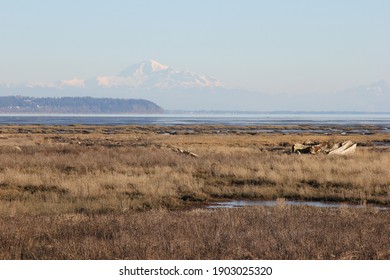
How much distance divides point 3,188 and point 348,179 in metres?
12.8

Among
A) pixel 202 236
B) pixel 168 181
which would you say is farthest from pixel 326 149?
pixel 202 236

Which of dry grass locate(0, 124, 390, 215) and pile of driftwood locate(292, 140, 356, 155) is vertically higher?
pile of driftwood locate(292, 140, 356, 155)

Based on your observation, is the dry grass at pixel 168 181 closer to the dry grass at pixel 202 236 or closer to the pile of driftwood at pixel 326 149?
the pile of driftwood at pixel 326 149

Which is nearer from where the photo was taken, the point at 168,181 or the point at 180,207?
the point at 180,207

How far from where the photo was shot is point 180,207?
1966 cm

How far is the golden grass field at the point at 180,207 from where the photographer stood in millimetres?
10523

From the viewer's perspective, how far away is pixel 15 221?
540 inches

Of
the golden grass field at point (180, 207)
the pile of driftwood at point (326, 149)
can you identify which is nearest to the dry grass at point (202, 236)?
the golden grass field at point (180, 207)

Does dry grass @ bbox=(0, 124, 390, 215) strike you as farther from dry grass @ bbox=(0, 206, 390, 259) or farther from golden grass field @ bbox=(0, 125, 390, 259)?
dry grass @ bbox=(0, 206, 390, 259)

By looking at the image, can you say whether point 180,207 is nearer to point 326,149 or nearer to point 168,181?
point 168,181

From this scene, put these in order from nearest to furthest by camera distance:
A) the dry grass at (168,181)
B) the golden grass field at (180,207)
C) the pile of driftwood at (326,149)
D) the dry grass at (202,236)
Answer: the dry grass at (202,236), the golden grass field at (180,207), the dry grass at (168,181), the pile of driftwood at (326,149)

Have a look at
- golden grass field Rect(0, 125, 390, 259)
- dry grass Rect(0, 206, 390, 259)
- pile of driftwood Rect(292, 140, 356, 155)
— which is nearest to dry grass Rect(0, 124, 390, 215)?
golden grass field Rect(0, 125, 390, 259)

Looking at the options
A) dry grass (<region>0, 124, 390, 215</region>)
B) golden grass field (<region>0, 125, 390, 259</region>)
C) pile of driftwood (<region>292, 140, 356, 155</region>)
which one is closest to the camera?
golden grass field (<region>0, 125, 390, 259</region>)

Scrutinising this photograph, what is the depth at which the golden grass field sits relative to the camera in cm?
1052
